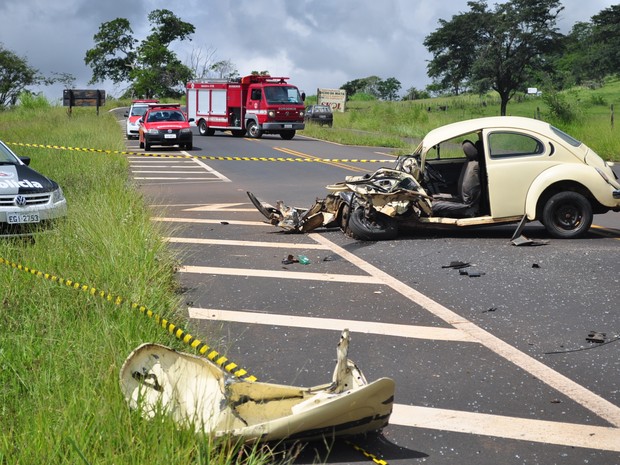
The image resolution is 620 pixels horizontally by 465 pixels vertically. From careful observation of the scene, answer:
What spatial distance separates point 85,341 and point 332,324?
253 cm

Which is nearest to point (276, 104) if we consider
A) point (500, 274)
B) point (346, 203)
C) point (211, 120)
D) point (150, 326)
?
point (211, 120)

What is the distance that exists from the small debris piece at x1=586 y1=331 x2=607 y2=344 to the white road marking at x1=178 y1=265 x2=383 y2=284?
2.54 meters

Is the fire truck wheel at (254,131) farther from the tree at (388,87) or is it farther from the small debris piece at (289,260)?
the tree at (388,87)

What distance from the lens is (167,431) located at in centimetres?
419

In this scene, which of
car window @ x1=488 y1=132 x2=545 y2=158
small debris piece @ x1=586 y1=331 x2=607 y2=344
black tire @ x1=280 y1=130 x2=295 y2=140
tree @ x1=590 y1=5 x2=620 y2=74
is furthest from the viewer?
tree @ x1=590 y1=5 x2=620 y2=74

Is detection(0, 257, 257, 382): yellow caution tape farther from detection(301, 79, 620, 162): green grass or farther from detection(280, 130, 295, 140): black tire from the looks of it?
detection(280, 130, 295, 140): black tire

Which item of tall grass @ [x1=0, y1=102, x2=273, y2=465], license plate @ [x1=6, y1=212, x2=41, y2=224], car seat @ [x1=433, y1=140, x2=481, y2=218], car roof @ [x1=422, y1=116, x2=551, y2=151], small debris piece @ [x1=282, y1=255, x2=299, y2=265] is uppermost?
car roof @ [x1=422, y1=116, x2=551, y2=151]

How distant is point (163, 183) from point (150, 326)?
15263mm

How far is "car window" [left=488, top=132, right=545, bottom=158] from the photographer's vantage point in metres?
11.6

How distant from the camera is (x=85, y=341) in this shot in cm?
576

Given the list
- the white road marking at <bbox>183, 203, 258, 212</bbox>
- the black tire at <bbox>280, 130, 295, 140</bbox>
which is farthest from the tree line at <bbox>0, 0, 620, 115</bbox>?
the white road marking at <bbox>183, 203, 258, 212</bbox>

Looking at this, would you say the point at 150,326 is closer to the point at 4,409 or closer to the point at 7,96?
the point at 4,409

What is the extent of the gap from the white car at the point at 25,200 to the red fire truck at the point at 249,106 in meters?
30.1

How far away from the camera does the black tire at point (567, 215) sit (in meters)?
11.6
